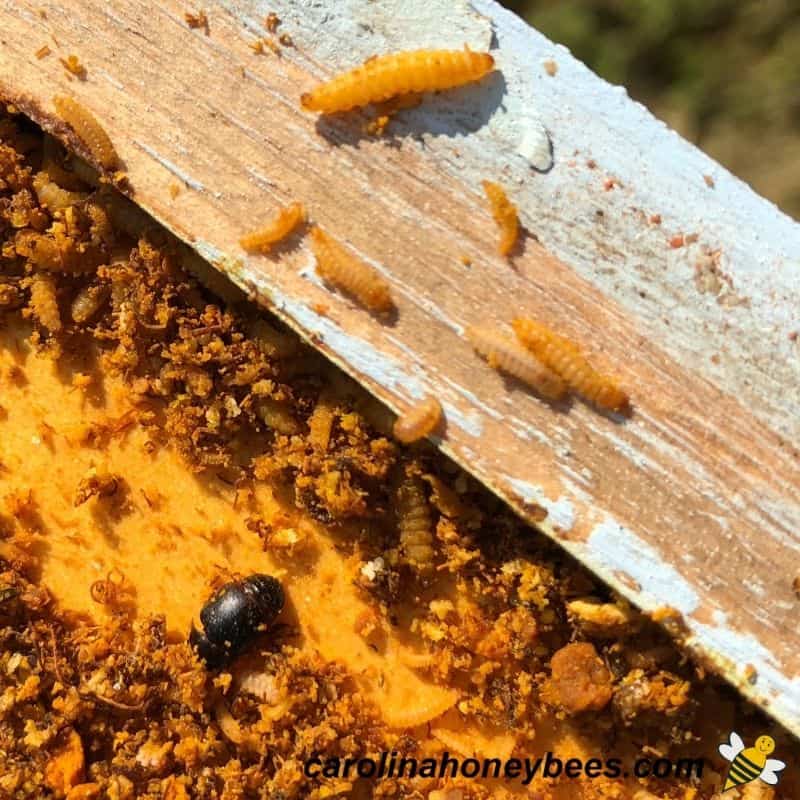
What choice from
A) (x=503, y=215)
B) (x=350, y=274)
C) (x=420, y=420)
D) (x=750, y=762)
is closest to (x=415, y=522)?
(x=420, y=420)

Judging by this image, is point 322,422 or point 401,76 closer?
point 401,76

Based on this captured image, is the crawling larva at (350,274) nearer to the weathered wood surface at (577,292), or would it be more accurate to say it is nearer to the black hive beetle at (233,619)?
the weathered wood surface at (577,292)

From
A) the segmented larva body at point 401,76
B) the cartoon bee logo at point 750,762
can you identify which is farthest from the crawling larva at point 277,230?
the cartoon bee logo at point 750,762

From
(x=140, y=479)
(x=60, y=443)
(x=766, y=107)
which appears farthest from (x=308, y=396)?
(x=766, y=107)

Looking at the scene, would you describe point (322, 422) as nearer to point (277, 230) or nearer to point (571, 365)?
point (277, 230)

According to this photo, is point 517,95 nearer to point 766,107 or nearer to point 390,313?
point 390,313

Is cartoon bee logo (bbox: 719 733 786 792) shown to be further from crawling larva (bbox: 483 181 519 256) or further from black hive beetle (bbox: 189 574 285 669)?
crawling larva (bbox: 483 181 519 256)

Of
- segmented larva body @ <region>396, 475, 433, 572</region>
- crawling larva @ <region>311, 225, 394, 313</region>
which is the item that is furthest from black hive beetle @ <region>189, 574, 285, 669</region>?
crawling larva @ <region>311, 225, 394, 313</region>
